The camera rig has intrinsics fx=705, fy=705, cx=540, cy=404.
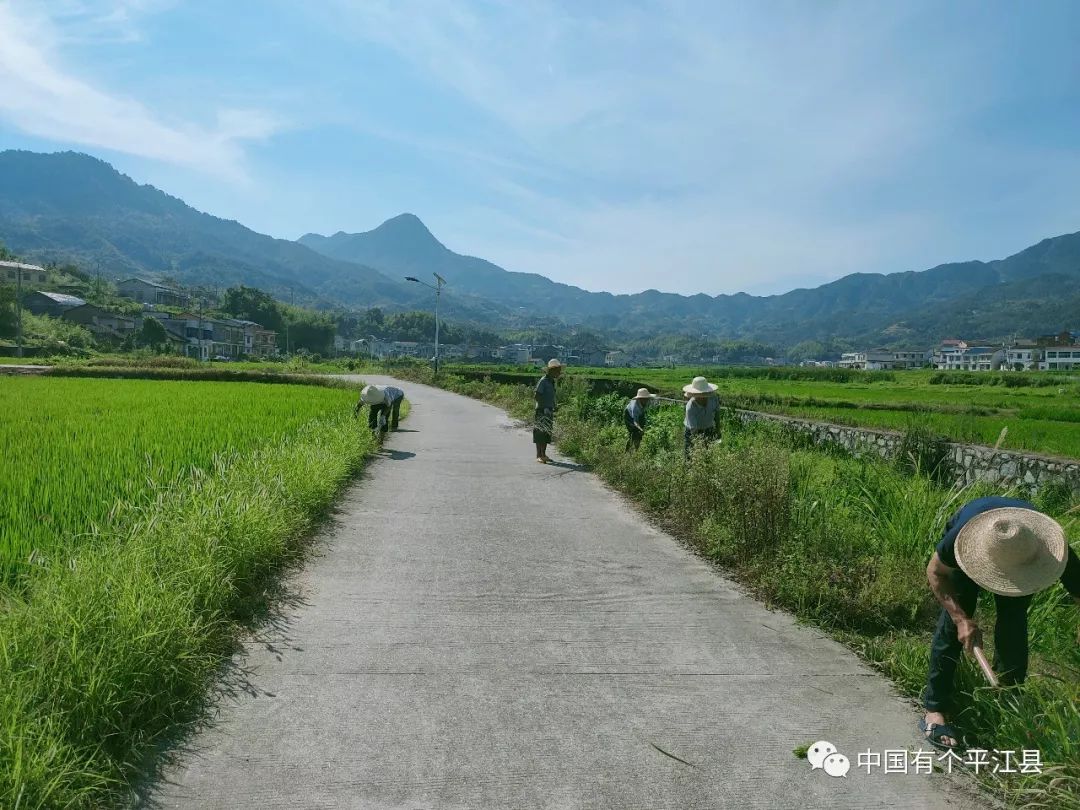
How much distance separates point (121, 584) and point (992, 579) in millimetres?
4138

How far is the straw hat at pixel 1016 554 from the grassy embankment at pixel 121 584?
346 cm

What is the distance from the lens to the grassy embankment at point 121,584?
2.64m

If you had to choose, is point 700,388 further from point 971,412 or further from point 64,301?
point 64,301

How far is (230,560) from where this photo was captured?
4668 millimetres

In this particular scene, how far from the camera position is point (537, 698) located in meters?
3.48

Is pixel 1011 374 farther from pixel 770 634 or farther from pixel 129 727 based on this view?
pixel 129 727

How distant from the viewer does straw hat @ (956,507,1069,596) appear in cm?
282

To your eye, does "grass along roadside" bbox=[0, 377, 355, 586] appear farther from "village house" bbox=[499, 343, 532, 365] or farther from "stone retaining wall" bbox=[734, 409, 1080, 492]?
"village house" bbox=[499, 343, 532, 365]

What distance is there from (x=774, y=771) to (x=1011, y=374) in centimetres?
5521

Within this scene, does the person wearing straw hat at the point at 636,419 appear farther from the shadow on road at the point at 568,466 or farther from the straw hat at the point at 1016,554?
the straw hat at the point at 1016,554

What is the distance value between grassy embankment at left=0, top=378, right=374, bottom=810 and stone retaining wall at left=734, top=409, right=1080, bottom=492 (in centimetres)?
810

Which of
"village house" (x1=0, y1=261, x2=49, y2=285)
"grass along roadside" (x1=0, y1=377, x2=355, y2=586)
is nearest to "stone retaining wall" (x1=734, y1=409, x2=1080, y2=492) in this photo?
"grass along roadside" (x1=0, y1=377, x2=355, y2=586)

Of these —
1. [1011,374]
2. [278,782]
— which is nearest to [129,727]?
[278,782]

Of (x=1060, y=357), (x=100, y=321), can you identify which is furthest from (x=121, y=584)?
(x=1060, y=357)
